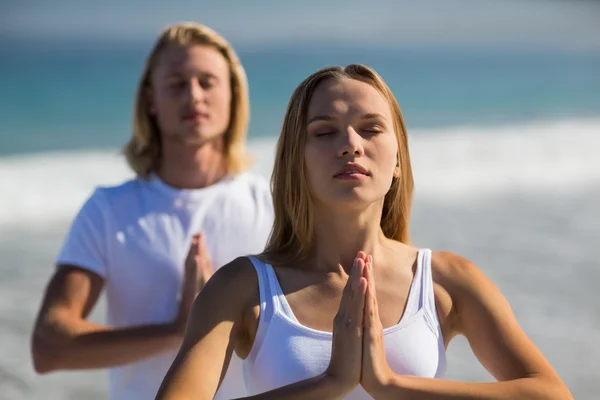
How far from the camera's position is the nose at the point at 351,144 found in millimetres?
1886

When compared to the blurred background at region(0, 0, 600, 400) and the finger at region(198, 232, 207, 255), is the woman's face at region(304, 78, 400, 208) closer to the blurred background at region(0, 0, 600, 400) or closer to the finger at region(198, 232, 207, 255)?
the finger at region(198, 232, 207, 255)

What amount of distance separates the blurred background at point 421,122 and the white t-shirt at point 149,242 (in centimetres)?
276

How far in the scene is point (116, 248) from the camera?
273 centimetres

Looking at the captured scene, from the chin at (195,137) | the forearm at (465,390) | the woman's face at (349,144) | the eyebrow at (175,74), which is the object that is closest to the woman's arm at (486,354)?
the forearm at (465,390)

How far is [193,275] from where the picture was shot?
261 centimetres

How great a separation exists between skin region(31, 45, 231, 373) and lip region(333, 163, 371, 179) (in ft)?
2.67

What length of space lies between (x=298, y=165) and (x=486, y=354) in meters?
0.54

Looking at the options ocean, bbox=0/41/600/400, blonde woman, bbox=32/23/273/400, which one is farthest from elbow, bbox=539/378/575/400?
ocean, bbox=0/41/600/400

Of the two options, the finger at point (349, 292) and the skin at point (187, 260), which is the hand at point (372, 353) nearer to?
the finger at point (349, 292)

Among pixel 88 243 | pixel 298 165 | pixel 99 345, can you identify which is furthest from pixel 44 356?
pixel 298 165

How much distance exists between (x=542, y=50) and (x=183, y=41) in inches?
1341

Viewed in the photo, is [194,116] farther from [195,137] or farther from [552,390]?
[552,390]

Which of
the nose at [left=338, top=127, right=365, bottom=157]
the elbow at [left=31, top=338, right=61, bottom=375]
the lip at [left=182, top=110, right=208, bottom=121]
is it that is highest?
the lip at [left=182, top=110, right=208, bottom=121]

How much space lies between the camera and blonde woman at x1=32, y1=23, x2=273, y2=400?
2.65 m
